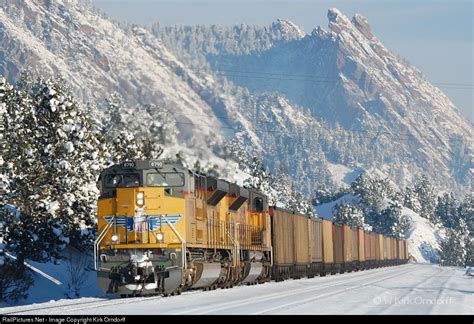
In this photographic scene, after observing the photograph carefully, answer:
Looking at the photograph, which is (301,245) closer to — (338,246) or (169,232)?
(338,246)

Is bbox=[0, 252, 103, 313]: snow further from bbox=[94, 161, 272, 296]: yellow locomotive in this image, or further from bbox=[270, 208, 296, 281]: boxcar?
bbox=[94, 161, 272, 296]: yellow locomotive

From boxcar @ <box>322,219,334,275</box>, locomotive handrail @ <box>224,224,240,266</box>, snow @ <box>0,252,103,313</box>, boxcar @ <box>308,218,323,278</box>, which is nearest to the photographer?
locomotive handrail @ <box>224,224,240,266</box>

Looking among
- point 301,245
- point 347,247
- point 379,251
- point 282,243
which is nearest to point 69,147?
point 301,245

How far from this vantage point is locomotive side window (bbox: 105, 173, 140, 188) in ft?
113

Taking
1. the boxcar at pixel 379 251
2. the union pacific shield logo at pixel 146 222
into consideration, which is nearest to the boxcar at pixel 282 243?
the union pacific shield logo at pixel 146 222

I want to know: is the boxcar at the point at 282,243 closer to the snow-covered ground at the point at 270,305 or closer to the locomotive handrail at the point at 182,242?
the snow-covered ground at the point at 270,305

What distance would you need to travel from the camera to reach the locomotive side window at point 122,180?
34.5 m

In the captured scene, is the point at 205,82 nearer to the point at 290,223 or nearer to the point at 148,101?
the point at 148,101

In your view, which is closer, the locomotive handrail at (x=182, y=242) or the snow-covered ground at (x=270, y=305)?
the snow-covered ground at (x=270, y=305)

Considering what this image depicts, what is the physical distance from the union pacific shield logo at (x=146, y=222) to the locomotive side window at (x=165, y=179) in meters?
1.22

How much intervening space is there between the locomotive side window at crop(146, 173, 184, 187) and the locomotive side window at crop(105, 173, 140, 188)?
1.46ft

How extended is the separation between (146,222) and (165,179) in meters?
1.79

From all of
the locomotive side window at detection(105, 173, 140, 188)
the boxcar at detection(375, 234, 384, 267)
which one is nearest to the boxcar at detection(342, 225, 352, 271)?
the boxcar at detection(375, 234, 384, 267)
